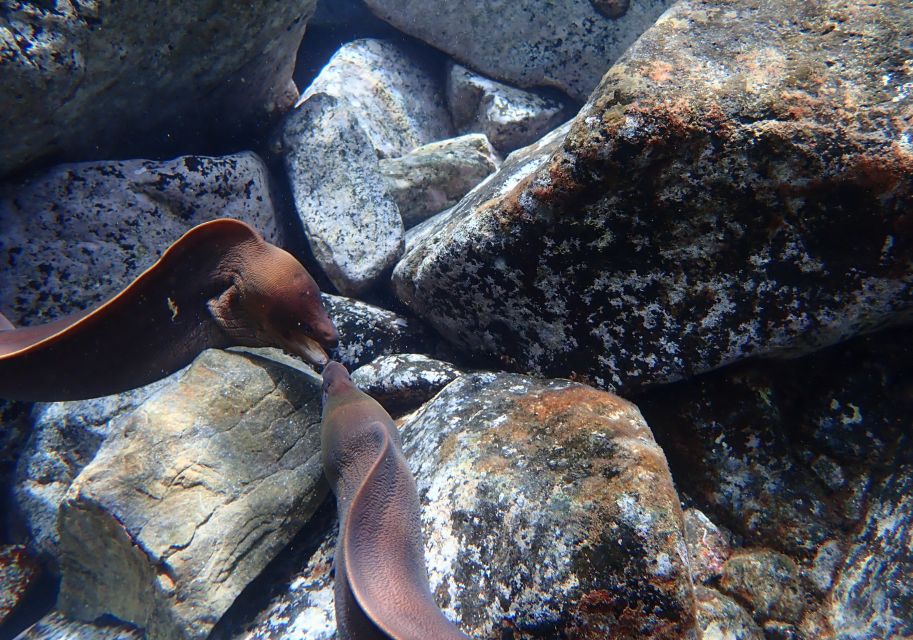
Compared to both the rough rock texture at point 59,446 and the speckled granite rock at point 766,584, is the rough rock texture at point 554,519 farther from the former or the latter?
the rough rock texture at point 59,446

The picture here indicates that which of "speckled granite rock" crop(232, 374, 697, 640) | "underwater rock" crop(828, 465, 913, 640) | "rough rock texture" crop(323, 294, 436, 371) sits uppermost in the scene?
"rough rock texture" crop(323, 294, 436, 371)

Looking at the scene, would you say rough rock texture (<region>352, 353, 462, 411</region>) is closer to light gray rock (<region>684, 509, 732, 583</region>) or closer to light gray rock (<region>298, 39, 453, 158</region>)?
light gray rock (<region>684, 509, 732, 583</region>)

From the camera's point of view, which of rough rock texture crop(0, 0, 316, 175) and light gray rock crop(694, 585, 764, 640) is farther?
rough rock texture crop(0, 0, 316, 175)

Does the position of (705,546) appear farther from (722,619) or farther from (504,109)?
(504,109)

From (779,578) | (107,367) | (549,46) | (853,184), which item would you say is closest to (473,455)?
(779,578)

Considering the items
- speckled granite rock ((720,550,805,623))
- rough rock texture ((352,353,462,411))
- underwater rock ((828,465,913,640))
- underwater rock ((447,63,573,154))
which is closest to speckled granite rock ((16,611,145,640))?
rough rock texture ((352,353,462,411))

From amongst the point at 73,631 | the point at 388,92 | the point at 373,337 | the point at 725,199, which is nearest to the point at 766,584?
the point at 725,199
